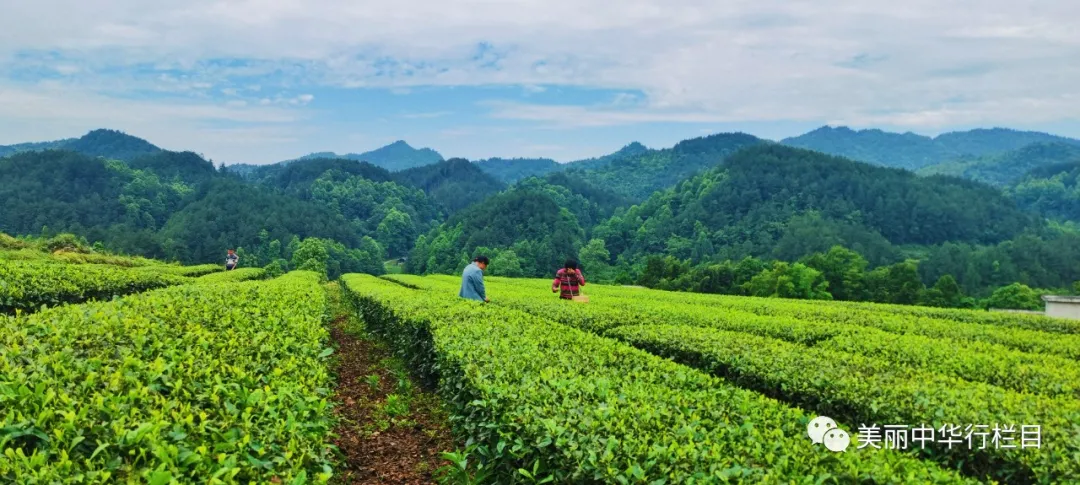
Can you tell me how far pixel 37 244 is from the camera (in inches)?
1182

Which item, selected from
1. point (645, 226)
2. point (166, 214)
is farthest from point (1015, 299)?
point (166, 214)

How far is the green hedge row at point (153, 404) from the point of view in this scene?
3.02m

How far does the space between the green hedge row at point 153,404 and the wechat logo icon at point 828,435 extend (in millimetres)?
2896

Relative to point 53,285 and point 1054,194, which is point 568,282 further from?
point 1054,194

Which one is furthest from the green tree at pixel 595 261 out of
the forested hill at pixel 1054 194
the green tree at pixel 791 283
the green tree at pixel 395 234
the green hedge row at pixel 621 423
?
the forested hill at pixel 1054 194

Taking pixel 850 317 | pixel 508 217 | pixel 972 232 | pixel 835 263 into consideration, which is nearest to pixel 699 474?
pixel 850 317

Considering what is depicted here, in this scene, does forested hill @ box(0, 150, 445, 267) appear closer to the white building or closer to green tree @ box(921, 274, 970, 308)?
green tree @ box(921, 274, 970, 308)

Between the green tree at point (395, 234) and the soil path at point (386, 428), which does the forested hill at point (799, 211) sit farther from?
the soil path at point (386, 428)

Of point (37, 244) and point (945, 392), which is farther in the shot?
point (37, 244)

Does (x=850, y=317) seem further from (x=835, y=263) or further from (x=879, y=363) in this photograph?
(x=835, y=263)

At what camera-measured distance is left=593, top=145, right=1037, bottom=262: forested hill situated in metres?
102

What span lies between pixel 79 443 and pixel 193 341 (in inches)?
99.8

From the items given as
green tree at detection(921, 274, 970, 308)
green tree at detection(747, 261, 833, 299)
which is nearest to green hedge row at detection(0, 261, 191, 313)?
green tree at detection(747, 261, 833, 299)

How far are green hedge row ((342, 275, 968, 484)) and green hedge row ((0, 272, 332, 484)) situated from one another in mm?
1359
